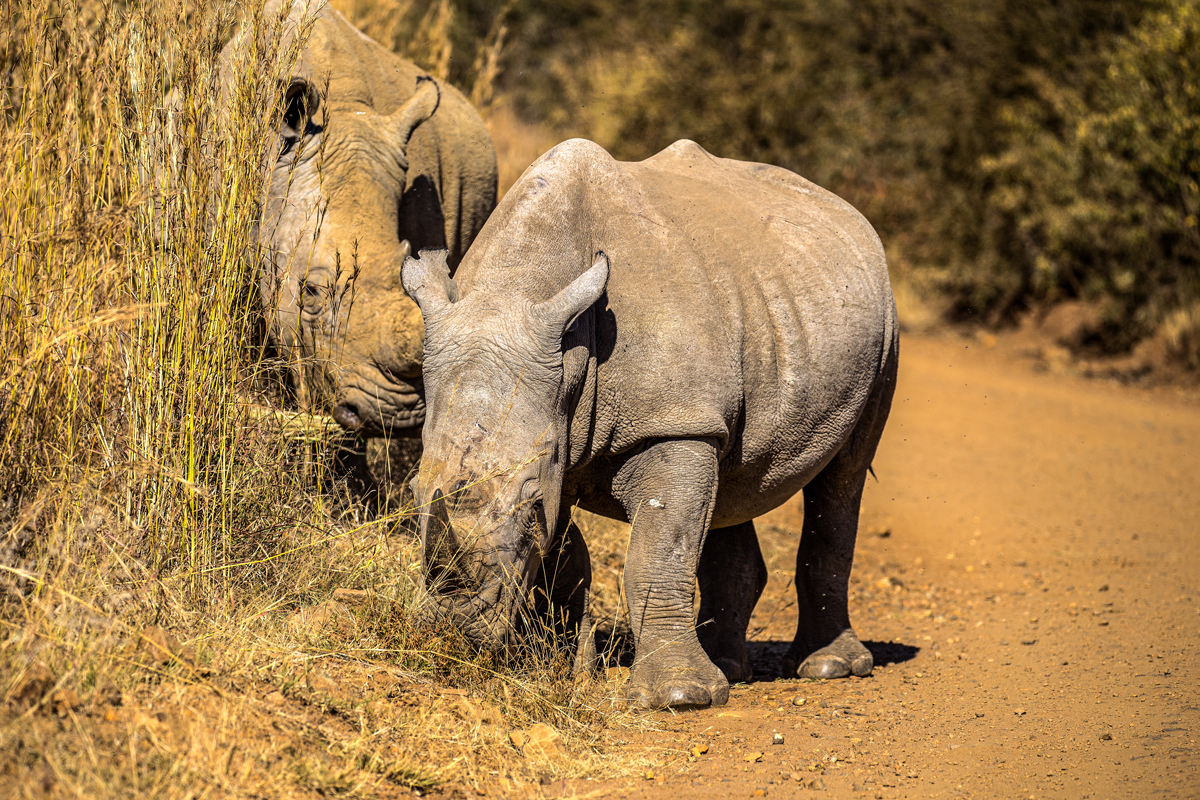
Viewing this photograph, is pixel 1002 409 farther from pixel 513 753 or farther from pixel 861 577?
pixel 513 753

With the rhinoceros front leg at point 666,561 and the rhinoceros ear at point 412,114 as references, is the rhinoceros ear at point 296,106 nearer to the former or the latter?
the rhinoceros ear at point 412,114

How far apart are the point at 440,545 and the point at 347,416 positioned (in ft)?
4.62

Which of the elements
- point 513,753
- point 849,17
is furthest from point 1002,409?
point 513,753

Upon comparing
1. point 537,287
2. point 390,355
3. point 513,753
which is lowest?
point 513,753

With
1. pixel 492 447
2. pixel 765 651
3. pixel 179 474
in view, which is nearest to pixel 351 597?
pixel 179 474

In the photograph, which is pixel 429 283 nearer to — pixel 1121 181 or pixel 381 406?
pixel 381 406

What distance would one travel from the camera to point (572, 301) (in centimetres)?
381

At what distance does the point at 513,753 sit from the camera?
3.56m

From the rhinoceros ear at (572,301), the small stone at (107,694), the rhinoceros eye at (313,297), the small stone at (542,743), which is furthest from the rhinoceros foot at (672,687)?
the rhinoceros eye at (313,297)

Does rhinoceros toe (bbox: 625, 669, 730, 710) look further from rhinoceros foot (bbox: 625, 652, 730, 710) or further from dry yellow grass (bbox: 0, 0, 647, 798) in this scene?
dry yellow grass (bbox: 0, 0, 647, 798)

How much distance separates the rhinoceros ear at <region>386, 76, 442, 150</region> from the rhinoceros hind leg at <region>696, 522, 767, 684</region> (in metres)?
2.41

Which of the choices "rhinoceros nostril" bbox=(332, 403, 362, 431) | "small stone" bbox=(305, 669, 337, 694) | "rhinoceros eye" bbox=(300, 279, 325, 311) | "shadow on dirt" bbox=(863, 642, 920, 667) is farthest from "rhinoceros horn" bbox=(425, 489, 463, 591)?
"shadow on dirt" bbox=(863, 642, 920, 667)

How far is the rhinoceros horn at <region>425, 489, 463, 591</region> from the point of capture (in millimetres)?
3672

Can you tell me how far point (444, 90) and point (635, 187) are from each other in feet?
9.40
